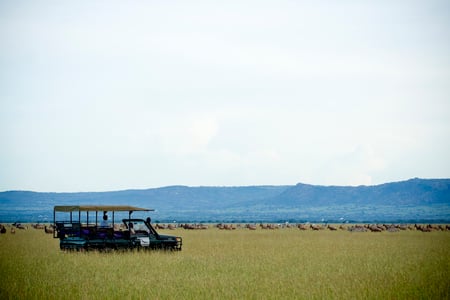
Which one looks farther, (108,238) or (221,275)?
(108,238)

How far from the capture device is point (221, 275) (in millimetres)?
21703

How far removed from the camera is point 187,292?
704 inches

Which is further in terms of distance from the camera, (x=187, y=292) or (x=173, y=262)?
(x=173, y=262)

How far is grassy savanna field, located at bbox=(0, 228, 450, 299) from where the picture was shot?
57.2 ft

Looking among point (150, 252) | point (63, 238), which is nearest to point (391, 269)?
point (150, 252)

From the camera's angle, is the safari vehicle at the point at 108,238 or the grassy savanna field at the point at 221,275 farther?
the safari vehicle at the point at 108,238

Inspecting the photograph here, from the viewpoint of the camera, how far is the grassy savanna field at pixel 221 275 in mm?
17438

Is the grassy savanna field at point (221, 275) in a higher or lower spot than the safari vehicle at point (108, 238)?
lower

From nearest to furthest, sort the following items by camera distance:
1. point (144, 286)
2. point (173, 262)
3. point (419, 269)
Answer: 1. point (144, 286)
2. point (419, 269)
3. point (173, 262)

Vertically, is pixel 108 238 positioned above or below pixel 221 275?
above

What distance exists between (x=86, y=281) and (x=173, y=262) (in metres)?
6.44

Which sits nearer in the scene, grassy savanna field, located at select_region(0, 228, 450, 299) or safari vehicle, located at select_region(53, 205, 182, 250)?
grassy savanna field, located at select_region(0, 228, 450, 299)

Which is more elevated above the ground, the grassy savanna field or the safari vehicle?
the safari vehicle

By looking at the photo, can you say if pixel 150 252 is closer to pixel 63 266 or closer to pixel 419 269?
pixel 63 266
